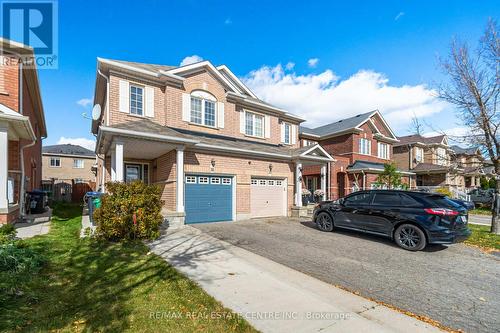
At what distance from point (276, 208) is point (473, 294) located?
10.4m

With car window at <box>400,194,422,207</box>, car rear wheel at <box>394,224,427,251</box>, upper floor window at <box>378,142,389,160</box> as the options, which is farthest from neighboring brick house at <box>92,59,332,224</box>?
upper floor window at <box>378,142,389,160</box>

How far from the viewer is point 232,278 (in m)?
5.07

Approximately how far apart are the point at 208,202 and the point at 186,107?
5.03 m

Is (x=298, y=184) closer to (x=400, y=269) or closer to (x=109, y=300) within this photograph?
(x=400, y=269)

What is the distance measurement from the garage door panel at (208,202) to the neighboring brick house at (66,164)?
84.9 feet

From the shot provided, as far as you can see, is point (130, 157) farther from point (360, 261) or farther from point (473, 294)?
point (473, 294)

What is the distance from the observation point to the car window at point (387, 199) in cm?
816

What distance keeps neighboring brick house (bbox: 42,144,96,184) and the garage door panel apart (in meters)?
25.9

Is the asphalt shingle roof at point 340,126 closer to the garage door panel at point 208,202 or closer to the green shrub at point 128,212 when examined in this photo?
the garage door panel at point 208,202

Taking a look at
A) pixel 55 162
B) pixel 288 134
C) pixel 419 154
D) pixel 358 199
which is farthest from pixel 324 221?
pixel 55 162

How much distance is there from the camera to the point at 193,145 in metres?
11.1

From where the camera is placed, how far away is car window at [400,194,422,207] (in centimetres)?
769

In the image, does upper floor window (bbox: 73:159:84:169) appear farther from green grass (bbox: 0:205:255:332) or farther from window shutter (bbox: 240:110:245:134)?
green grass (bbox: 0:205:255:332)

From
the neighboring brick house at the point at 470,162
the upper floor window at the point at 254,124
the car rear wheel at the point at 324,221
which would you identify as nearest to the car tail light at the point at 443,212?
the car rear wheel at the point at 324,221
